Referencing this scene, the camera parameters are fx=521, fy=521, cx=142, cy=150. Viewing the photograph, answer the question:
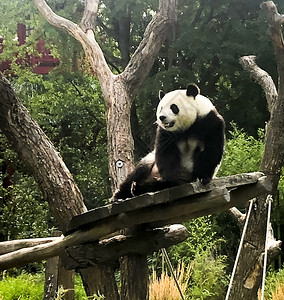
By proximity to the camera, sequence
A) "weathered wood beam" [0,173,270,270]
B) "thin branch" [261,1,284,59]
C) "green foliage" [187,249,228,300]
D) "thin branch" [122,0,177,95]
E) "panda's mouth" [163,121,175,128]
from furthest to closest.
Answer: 1. "green foliage" [187,249,228,300]
2. "thin branch" [122,0,177,95]
3. "thin branch" [261,1,284,59]
4. "panda's mouth" [163,121,175,128]
5. "weathered wood beam" [0,173,270,270]

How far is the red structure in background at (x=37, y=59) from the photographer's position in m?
5.14

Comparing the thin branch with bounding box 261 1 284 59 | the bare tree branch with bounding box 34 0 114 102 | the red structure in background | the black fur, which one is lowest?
the black fur

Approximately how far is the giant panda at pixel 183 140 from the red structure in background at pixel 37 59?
11.4 feet

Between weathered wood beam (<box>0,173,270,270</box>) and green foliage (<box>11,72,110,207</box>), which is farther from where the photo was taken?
green foliage (<box>11,72,110,207</box>)

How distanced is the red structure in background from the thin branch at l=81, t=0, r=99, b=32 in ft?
4.04

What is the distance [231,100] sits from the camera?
4.59 m

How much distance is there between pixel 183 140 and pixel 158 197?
362 mm

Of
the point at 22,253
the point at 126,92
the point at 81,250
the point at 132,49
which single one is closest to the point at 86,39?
the point at 126,92

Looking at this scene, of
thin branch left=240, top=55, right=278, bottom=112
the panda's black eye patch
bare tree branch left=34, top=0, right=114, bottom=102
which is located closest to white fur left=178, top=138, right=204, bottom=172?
the panda's black eye patch

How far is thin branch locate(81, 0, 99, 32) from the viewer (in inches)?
153

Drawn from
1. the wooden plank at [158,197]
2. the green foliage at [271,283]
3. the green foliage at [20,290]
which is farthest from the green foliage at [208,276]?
the wooden plank at [158,197]

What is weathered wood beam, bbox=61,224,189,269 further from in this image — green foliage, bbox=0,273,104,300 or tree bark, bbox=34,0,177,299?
green foliage, bbox=0,273,104,300

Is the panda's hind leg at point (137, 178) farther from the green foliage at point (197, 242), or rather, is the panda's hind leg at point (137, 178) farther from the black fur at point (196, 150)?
the green foliage at point (197, 242)

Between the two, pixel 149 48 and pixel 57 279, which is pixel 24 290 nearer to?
pixel 57 279
